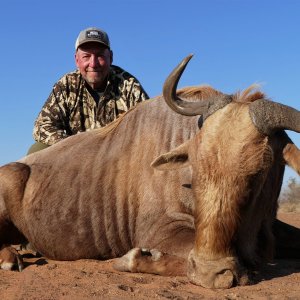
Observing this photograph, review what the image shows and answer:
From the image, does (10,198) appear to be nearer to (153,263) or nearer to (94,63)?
(153,263)

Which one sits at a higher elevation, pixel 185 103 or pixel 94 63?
pixel 94 63

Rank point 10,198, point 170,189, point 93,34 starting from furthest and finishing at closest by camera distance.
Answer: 1. point 93,34
2. point 10,198
3. point 170,189

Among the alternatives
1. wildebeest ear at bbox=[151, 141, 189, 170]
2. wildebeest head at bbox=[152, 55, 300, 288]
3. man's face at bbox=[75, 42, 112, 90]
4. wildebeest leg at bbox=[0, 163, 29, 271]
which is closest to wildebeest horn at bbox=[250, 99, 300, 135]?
wildebeest head at bbox=[152, 55, 300, 288]

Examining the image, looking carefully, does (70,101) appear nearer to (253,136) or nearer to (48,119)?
(48,119)

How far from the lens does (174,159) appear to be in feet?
17.0

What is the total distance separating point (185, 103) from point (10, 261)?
7.74ft

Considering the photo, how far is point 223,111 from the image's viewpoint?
4.86m

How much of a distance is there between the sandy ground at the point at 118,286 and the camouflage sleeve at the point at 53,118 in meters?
2.69

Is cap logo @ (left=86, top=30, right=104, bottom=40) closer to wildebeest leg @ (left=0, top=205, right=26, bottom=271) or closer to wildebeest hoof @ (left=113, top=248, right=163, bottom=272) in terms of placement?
wildebeest leg @ (left=0, top=205, right=26, bottom=271)

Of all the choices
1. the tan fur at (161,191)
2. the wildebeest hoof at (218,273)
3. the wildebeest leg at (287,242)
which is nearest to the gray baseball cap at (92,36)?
the tan fur at (161,191)

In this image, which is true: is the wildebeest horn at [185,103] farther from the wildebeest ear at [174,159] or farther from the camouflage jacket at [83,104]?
the camouflage jacket at [83,104]

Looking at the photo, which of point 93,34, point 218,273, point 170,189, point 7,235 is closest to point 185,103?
point 170,189

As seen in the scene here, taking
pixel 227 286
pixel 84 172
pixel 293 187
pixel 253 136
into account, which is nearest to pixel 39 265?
pixel 84 172

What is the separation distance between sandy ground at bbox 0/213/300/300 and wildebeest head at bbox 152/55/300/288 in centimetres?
18
